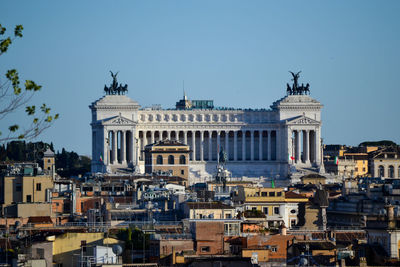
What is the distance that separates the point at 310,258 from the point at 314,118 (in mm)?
133948

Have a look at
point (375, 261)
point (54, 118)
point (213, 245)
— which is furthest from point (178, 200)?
point (54, 118)

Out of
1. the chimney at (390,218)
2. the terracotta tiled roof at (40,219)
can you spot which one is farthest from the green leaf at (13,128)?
the terracotta tiled roof at (40,219)

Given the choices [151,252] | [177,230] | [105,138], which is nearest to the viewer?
[151,252]

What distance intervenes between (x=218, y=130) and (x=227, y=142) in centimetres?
190

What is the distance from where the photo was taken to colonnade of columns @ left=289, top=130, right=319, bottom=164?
17862 cm

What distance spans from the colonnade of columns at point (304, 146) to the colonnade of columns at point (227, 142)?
2.38 m

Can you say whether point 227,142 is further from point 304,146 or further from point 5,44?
point 5,44

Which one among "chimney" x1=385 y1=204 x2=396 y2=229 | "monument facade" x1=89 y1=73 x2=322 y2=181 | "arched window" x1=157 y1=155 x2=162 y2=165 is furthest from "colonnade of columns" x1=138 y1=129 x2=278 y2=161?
"chimney" x1=385 y1=204 x2=396 y2=229

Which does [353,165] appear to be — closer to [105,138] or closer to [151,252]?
[105,138]

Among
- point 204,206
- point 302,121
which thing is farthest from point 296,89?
point 204,206

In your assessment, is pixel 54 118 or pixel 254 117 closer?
pixel 54 118

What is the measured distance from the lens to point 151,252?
52062mm

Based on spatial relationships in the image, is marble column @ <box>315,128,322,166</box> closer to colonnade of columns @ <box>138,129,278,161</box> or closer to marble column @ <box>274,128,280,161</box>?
marble column @ <box>274,128,280,161</box>

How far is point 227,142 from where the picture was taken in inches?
7141
